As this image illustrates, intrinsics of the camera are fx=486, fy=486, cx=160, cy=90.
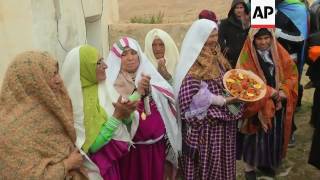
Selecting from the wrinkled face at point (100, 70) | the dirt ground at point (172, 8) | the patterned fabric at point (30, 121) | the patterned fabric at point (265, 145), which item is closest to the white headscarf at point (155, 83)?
the wrinkled face at point (100, 70)

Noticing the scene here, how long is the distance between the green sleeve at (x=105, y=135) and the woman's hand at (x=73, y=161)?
0.20m

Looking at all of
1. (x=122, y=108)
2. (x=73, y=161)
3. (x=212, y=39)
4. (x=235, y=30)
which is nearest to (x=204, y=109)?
(x=212, y=39)

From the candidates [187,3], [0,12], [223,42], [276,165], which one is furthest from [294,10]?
[187,3]

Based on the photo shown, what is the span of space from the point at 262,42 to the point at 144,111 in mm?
1572

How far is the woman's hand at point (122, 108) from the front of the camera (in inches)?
124

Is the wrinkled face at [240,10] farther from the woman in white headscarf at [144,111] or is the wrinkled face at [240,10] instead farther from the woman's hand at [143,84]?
the woman's hand at [143,84]

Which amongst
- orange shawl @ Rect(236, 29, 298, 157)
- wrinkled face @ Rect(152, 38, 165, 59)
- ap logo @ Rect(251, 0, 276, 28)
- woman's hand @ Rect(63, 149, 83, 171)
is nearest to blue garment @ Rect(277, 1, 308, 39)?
ap logo @ Rect(251, 0, 276, 28)

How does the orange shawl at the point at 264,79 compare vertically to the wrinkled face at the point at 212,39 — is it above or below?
below

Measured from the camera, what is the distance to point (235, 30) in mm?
5930

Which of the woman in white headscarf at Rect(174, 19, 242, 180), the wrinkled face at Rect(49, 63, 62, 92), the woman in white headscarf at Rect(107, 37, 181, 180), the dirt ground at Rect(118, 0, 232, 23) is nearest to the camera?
the wrinkled face at Rect(49, 63, 62, 92)

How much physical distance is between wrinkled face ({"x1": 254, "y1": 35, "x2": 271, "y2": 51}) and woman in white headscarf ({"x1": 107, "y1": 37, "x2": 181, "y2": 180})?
3.96ft

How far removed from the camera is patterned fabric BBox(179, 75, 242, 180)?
3.95m

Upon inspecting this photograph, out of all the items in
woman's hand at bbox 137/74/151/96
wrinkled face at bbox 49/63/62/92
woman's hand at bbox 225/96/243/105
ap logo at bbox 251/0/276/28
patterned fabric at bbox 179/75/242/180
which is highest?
ap logo at bbox 251/0/276/28

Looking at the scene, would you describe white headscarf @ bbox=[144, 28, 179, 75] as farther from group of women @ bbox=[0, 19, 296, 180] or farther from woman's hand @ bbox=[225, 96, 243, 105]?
woman's hand @ bbox=[225, 96, 243, 105]
